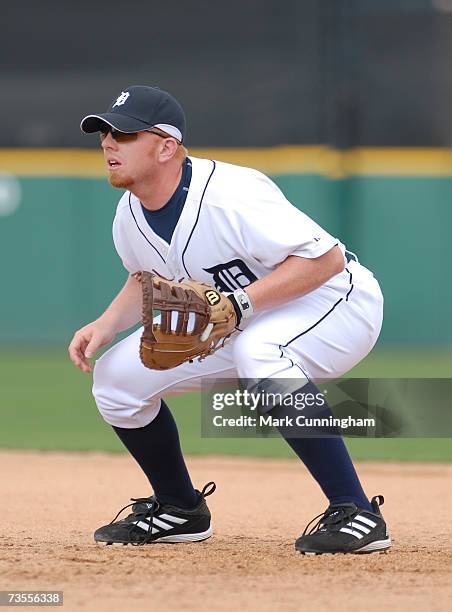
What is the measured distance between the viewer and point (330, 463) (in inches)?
132

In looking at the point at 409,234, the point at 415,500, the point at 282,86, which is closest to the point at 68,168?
the point at 282,86

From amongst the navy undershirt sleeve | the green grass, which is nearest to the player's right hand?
the navy undershirt sleeve

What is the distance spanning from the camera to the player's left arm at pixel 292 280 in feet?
10.9

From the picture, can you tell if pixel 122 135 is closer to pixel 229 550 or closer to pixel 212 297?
pixel 212 297

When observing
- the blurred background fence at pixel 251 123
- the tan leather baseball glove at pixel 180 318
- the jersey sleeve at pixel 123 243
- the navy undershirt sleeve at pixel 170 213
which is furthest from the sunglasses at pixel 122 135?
the blurred background fence at pixel 251 123

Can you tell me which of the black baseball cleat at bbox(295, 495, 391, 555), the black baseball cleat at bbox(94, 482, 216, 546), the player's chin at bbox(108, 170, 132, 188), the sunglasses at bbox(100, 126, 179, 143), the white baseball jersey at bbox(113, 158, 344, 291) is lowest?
the black baseball cleat at bbox(94, 482, 216, 546)

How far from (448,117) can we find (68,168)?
3.57 metres

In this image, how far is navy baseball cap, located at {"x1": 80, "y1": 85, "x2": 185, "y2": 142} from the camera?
339 centimetres

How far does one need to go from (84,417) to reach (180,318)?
4342 millimetres

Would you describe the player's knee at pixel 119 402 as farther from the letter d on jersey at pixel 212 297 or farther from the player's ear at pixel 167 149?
the player's ear at pixel 167 149

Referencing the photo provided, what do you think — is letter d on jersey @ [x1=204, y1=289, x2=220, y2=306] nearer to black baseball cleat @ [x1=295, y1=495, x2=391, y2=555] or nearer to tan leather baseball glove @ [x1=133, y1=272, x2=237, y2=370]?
tan leather baseball glove @ [x1=133, y1=272, x2=237, y2=370]

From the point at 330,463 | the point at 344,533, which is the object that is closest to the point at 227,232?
the point at 330,463

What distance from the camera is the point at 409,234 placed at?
11.2 m

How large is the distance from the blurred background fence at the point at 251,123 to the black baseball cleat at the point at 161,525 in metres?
7.53
